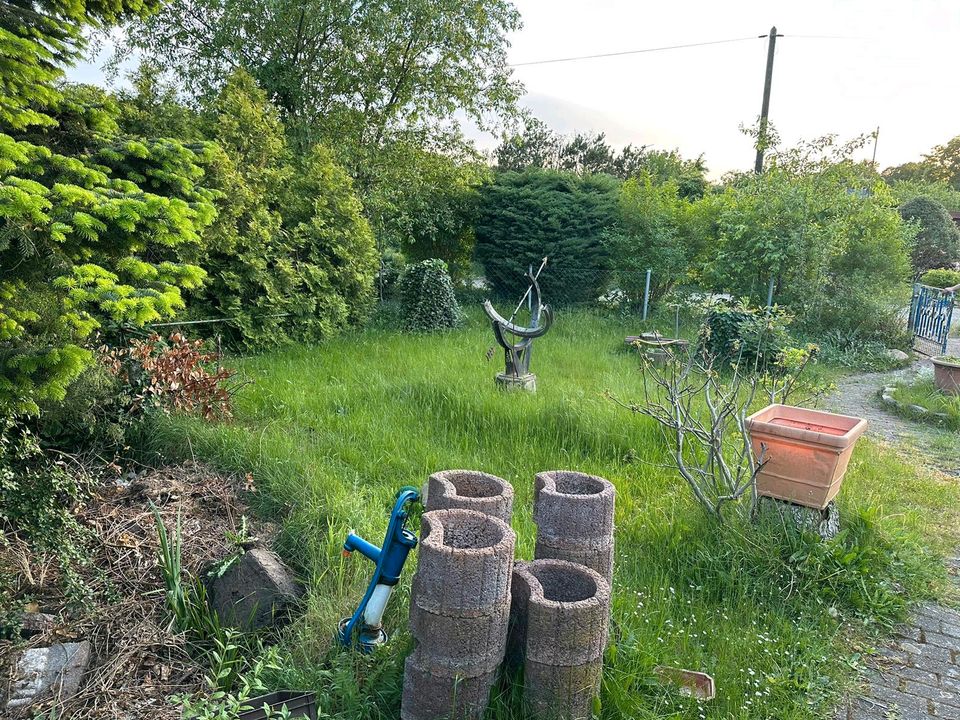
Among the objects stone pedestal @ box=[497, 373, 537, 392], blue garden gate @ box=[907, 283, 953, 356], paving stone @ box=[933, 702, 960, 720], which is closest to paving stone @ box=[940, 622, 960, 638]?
paving stone @ box=[933, 702, 960, 720]

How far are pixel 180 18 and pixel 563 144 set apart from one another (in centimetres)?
1640

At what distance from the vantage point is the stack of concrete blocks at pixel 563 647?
2004 millimetres

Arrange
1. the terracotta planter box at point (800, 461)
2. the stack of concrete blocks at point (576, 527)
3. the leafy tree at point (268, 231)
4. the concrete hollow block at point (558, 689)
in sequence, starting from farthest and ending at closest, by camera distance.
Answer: the leafy tree at point (268, 231)
the terracotta planter box at point (800, 461)
the stack of concrete blocks at point (576, 527)
the concrete hollow block at point (558, 689)

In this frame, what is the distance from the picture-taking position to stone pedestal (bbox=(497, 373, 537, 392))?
20.1ft

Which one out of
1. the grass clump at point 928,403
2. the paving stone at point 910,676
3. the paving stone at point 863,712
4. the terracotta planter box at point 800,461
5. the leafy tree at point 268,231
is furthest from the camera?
the leafy tree at point 268,231

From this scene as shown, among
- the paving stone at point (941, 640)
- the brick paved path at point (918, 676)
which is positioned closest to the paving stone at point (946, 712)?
the brick paved path at point (918, 676)

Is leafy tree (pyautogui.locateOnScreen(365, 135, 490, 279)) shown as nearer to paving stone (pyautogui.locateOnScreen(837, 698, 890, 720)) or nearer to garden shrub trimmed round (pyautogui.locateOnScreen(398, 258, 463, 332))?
garden shrub trimmed round (pyautogui.locateOnScreen(398, 258, 463, 332))

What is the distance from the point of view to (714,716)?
7.69 ft

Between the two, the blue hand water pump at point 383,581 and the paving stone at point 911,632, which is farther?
the paving stone at point 911,632

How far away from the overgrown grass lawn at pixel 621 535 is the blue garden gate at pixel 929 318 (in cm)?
570

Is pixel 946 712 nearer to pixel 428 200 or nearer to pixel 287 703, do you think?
pixel 287 703

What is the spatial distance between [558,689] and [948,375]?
684cm

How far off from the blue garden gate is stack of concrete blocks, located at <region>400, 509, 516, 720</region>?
10.2 metres

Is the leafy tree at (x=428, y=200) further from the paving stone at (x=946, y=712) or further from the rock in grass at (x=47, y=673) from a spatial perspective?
the paving stone at (x=946, y=712)
